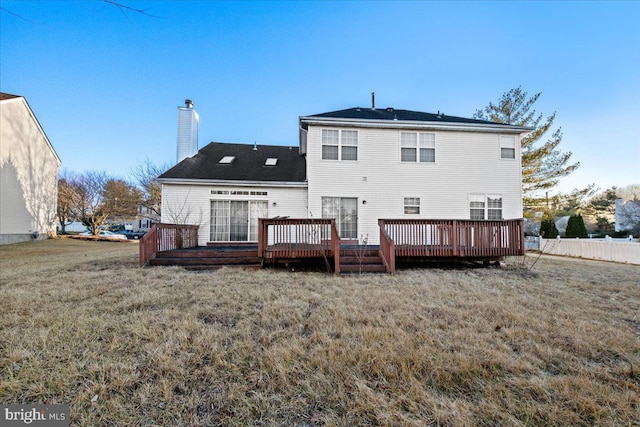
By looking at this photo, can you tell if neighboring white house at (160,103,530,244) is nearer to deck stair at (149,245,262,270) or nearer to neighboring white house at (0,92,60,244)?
deck stair at (149,245,262,270)

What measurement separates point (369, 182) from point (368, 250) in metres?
3.36

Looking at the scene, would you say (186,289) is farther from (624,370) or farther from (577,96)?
(577,96)

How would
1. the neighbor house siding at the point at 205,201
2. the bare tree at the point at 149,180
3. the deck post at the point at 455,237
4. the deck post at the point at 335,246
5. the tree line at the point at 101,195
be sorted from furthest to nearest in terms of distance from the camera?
the tree line at the point at 101,195 < the bare tree at the point at 149,180 < the neighbor house siding at the point at 205,201 < the deck post at the point at 455,237 < the deck post at the point at 335,246

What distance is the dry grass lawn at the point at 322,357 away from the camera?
6.27 feet

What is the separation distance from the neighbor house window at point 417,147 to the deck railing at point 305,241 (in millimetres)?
5298

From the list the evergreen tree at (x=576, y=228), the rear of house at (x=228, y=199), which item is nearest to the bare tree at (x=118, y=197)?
the rear of house at (x=228, y=199)

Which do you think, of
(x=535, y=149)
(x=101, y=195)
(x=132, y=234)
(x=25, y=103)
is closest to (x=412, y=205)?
(x=535, y=149)

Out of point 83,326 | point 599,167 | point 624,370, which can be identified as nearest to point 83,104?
point 83,326

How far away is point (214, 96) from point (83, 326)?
56.4ft

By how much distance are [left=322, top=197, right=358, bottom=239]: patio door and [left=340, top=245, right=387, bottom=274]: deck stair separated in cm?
229

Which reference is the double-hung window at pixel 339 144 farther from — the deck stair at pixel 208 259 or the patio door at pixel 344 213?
the deck stair at pixel 208 259

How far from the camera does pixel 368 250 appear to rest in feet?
26.1

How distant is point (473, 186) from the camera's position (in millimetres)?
10695

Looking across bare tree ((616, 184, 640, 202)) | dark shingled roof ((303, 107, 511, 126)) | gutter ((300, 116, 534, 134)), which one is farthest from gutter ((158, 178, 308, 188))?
bare tree ((616, 184, 640, 202))
